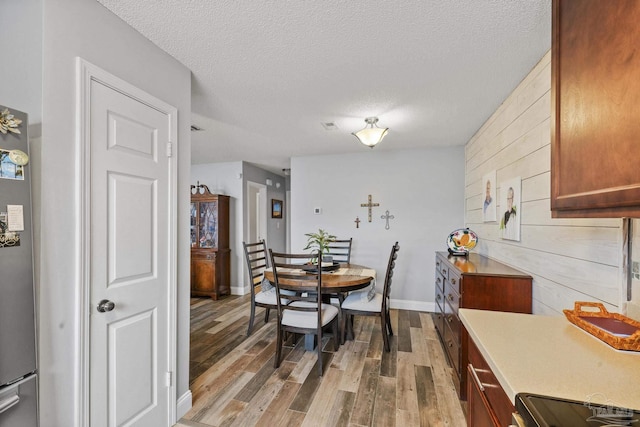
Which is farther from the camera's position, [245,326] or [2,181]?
[245,326]

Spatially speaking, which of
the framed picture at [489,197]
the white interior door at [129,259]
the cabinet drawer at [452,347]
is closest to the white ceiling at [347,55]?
the white interior door at [129,259]

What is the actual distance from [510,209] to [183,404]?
9.38ft

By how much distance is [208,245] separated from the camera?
15.6ft

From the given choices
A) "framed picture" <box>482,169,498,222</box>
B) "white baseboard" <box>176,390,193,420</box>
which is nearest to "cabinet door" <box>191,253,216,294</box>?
"white baseboard" <box>176,390,193,420</box>

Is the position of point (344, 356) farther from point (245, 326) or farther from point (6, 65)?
point (6, 65)

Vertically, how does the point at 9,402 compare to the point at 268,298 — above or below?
above

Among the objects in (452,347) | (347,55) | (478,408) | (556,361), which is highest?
(347,55)

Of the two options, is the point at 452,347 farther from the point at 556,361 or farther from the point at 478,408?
the point at 556,361

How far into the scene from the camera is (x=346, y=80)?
7.02ft

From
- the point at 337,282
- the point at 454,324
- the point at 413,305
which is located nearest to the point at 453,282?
the point at 454,324

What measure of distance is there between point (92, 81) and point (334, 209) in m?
3.50

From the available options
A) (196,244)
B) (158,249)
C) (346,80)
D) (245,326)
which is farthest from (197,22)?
(196,244)

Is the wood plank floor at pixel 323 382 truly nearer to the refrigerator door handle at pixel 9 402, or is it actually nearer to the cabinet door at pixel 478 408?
the cabinet door at pixel 478 408

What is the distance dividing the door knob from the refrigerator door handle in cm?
41
